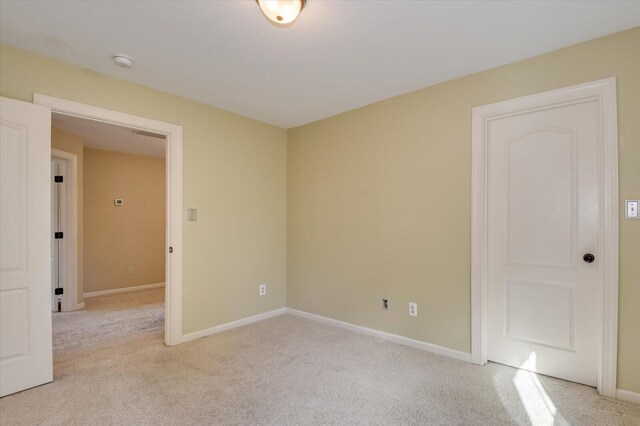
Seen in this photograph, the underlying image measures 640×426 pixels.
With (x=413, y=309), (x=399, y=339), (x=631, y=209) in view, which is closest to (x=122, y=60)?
(x=413, y=309)

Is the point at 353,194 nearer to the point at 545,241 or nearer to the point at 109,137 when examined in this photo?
the point at 545,241

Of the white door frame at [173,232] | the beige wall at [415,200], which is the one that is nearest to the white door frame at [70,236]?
the white door frame at [173,232]

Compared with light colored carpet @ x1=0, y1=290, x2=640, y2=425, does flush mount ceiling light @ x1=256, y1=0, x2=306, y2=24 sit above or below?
above

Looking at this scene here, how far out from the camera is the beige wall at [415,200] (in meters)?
2.13

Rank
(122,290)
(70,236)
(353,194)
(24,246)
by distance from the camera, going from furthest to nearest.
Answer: (122,290) < (70,236) < (353,194) < (24,246)

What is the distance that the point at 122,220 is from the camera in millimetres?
5660

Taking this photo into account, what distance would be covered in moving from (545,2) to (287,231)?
3.33 m

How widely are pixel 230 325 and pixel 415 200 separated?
240cm

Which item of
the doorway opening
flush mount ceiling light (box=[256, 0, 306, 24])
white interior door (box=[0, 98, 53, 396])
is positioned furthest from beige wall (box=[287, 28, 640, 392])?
white interior door (box=[0, 98, 53, 396])

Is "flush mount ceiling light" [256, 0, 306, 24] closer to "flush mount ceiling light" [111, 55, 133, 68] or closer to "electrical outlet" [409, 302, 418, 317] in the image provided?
"flush mount ceiling light" [111, 55, 133, 68]

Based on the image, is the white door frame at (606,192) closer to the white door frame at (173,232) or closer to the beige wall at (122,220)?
the white door frame at (173,232)

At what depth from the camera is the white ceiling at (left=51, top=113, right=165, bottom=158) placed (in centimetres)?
394

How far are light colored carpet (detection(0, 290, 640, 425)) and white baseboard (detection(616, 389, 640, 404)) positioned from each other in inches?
2.6

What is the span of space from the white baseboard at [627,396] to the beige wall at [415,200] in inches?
1.6
